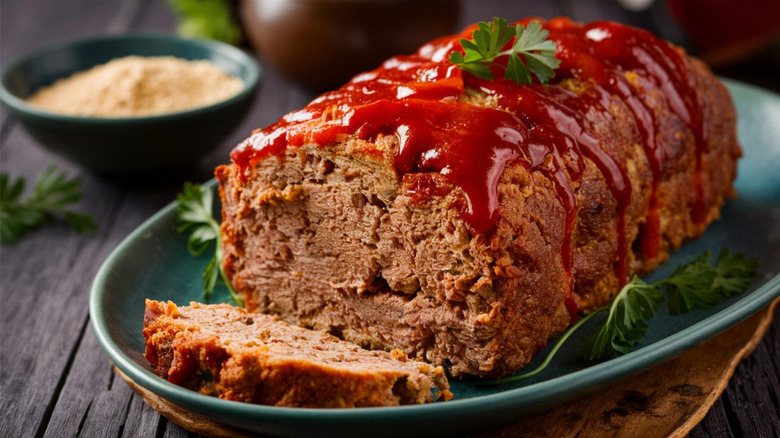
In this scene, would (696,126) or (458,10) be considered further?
(458,10)

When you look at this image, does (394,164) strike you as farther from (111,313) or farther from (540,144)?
(111,313)

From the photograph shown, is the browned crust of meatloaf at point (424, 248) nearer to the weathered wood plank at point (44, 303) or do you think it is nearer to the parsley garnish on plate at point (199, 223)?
the parsley garnish on plate at point (199, 223)

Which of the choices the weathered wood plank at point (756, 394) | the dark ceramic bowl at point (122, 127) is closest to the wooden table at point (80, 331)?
the weathered wood plank at point (756, 394)

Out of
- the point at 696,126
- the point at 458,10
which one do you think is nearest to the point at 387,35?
the point at 458,10

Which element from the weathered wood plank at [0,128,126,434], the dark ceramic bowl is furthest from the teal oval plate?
the dark ceramic bowl

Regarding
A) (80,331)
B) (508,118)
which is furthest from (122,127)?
(508,118)
